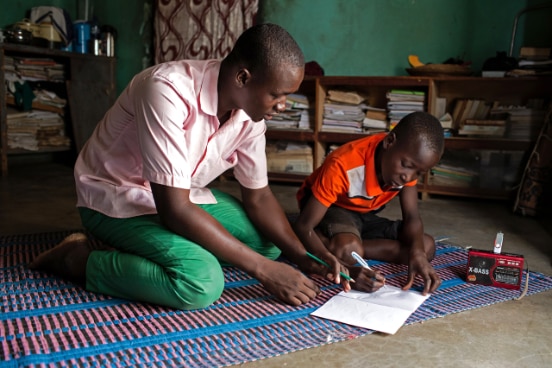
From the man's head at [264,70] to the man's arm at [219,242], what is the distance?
31 cm

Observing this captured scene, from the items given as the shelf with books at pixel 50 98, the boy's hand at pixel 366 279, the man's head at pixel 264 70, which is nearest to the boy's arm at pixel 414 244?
the boy's hand at pixel 366 279

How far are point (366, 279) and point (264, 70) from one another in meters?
0.69

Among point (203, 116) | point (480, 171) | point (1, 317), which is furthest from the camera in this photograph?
point (480, 171)

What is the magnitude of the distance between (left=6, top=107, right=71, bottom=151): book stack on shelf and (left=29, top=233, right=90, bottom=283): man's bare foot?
2.97 m

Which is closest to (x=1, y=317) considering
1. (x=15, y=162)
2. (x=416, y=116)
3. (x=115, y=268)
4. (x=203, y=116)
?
(x=115, y=268)

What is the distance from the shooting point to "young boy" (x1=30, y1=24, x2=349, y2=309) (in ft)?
4.50

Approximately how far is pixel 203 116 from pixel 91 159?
0.43 m

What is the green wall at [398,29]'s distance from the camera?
149 inches

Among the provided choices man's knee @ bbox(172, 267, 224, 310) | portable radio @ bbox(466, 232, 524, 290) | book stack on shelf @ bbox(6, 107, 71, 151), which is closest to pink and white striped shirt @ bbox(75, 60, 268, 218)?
man's knee @ bbox(172, 267, 224, 310)

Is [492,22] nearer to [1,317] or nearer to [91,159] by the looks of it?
[91,159]

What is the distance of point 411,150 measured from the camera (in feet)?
5.83

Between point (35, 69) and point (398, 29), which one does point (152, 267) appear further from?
point (35, 69)

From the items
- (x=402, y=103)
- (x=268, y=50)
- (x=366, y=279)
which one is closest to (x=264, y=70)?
(x=268, y=50)

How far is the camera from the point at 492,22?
151 inches
